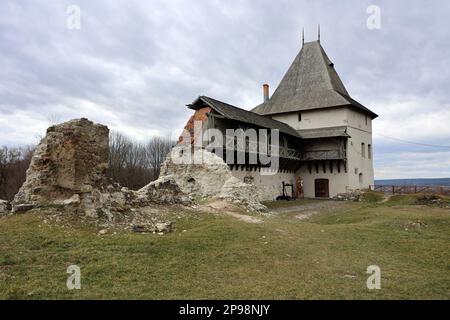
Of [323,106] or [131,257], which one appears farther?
[323,106]

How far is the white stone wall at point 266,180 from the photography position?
2103 cm

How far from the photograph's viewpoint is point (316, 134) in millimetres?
27906

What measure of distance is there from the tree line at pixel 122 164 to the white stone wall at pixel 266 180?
12930mm

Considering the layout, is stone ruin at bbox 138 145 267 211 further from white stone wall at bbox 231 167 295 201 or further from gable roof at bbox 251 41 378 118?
gable roof at bbox 251 41 378 118

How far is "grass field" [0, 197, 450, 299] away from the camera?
15.1 ft

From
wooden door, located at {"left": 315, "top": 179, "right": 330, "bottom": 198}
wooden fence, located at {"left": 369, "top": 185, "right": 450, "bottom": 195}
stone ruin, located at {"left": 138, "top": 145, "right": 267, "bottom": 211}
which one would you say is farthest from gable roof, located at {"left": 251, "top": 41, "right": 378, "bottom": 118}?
stone ruin, located at {"left": 138, "top": 145, "right": 267, "bottom": 211}

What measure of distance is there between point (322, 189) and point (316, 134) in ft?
15.8

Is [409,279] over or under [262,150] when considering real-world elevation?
under

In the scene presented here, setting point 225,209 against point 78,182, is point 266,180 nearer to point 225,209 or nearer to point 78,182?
point 225,209

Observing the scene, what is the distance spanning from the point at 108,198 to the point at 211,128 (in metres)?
10.0

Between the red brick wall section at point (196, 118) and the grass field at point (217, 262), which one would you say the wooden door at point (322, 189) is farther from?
the grass field at point (217, 262)
